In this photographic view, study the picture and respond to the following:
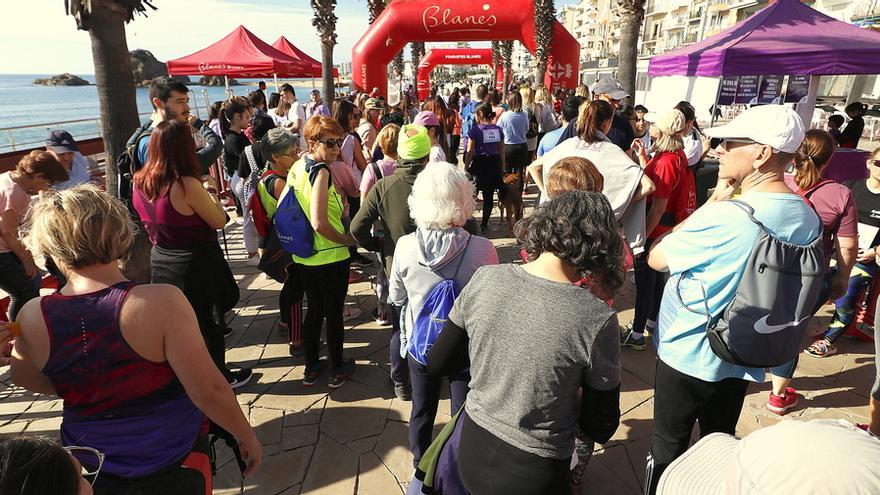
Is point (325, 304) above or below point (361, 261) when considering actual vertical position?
above

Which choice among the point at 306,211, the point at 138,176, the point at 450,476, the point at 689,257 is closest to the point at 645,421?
the point at 689,257

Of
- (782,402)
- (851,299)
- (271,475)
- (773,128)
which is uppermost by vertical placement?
(773,128)

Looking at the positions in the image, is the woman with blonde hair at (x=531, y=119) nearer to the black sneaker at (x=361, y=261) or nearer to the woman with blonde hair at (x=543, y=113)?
the woman with blonde hair at (x=543, y=113)

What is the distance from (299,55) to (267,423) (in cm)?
1370

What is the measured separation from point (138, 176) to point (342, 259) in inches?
52.5

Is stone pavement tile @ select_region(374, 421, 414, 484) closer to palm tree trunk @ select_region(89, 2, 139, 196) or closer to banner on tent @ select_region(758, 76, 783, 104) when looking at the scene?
palm tree trunk @ select_region(89, 2, 139, 196)

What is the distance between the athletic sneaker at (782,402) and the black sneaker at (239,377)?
3880 millimetres

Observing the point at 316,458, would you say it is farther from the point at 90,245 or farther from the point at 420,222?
the point at 90,245

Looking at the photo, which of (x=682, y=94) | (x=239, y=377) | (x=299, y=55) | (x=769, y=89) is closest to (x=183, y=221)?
(x=239, y=377)

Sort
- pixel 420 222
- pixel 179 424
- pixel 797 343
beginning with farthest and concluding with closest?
1. pixel 420 222
2. pixel 797 343
3. pixel 179 424

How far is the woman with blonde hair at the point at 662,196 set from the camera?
349 cm

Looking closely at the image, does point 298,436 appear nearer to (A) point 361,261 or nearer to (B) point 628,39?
(A) point 361,261

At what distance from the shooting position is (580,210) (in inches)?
59.5

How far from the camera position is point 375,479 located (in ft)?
9.01
